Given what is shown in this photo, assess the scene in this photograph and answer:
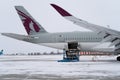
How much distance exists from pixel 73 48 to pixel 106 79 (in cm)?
2264

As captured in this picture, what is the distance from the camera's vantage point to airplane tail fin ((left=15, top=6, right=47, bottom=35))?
38.6 metres

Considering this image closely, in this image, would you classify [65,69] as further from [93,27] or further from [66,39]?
[66,39]

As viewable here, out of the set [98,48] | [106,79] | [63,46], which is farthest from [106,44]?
[106,79]

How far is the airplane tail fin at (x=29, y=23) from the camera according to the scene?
38.6m

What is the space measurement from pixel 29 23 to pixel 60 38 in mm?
5155

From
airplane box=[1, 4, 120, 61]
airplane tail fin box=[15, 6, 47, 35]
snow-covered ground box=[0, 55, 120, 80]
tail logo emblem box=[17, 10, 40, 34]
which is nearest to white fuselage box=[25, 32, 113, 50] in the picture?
airplane box=[1, 4, 120, 61]

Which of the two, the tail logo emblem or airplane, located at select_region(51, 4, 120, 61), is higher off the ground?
the tail logo emblem

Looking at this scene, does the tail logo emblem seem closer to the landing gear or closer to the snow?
the landing gear

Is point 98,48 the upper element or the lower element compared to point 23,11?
lower

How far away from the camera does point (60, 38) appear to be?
3672cm

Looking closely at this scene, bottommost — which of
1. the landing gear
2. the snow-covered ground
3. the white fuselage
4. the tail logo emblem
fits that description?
the snow-covered ground

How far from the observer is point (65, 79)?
1361 centimetres

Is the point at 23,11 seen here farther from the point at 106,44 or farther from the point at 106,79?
the point at 106,79

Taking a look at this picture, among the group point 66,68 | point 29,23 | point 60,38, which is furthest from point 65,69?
point 29,23
